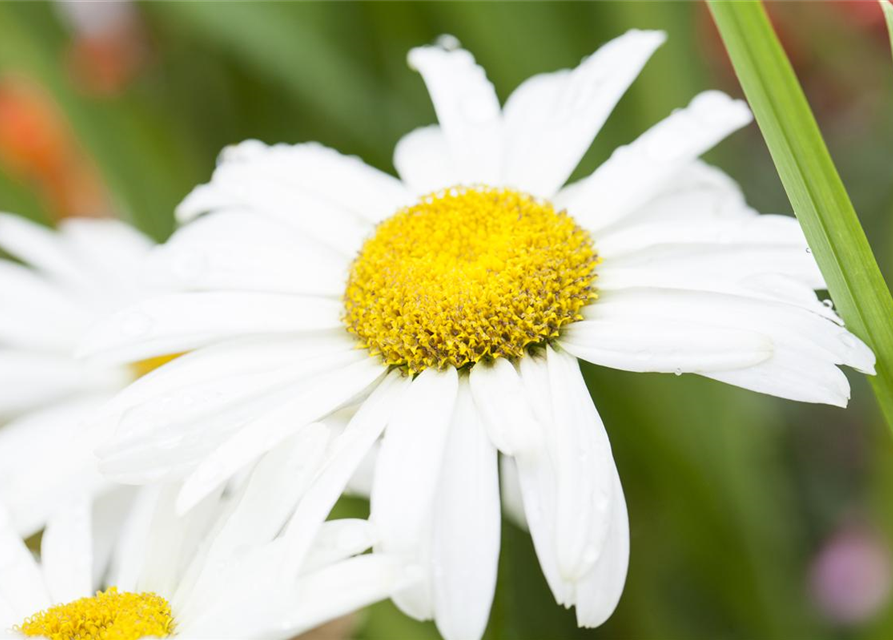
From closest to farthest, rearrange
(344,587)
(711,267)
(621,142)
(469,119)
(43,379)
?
(344,587)
(711,267)
(469,119)
(43,379)
(621,142)

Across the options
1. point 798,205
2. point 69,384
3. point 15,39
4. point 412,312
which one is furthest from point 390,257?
point 15,39

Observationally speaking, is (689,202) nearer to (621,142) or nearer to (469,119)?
(469,119)

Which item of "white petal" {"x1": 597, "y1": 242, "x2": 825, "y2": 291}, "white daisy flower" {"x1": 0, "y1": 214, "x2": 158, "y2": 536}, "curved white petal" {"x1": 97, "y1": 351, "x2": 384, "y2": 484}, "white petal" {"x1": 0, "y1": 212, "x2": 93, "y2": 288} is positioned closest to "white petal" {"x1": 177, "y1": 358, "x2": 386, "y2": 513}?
"curved white petal" {"x1": 97, "y1": 351, "x2": 384, "y2": 484}

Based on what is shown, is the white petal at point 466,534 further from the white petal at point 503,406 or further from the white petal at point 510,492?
the white petal at point 510,492

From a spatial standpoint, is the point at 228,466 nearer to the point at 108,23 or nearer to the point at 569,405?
the point at 569,405

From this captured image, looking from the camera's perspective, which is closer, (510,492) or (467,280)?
(467,280)

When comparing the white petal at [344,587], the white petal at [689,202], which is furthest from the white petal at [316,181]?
the white petal at [344,587]

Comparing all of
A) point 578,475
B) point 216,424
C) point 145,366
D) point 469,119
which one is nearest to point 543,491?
point 578,475
